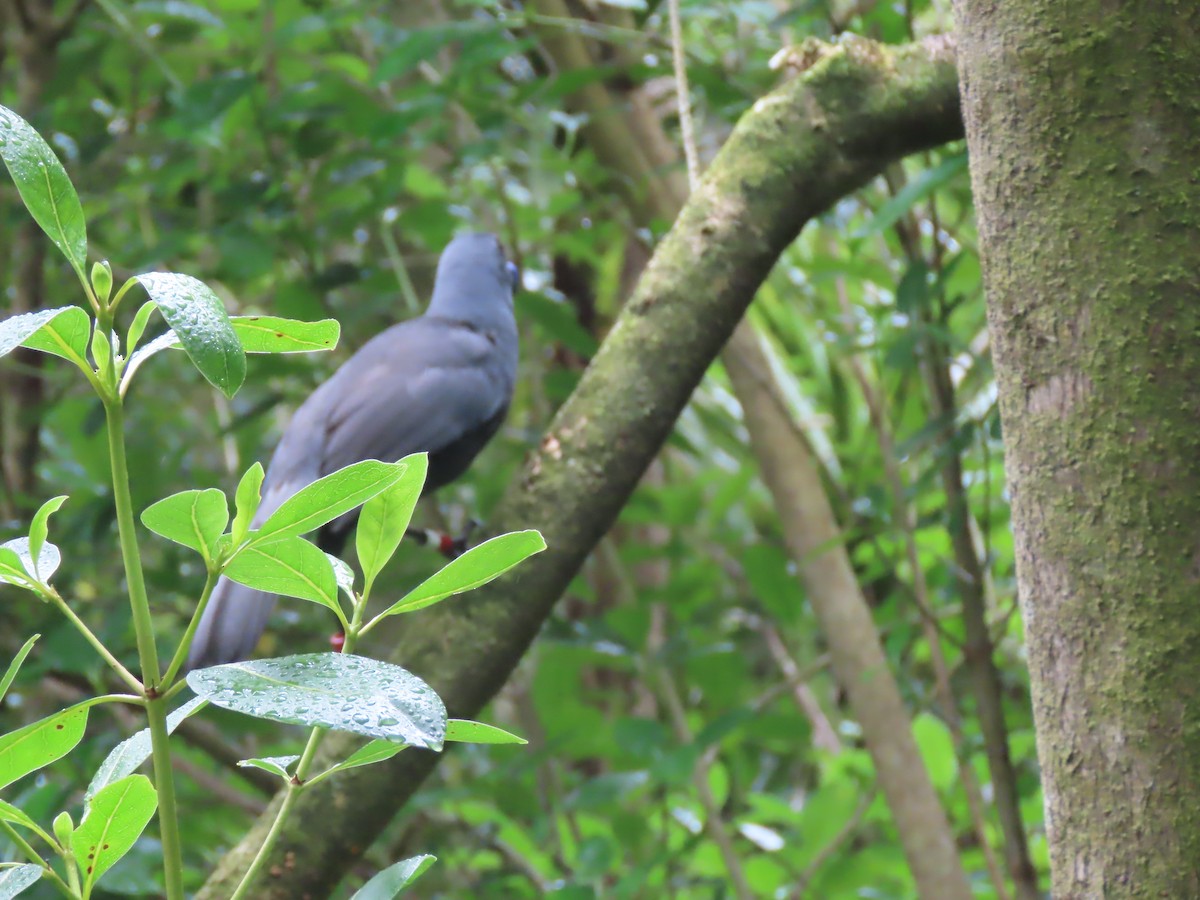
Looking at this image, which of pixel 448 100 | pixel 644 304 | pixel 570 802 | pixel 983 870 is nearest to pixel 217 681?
pixel 644 304

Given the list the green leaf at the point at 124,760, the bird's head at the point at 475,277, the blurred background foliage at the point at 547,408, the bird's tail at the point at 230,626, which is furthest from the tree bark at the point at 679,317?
the bird's head at the point at 475,277

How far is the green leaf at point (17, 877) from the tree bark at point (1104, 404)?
18.9 inches

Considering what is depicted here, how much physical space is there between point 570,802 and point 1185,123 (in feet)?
4.37

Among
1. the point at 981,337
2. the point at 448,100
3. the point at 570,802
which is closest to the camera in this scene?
the point at 570,802

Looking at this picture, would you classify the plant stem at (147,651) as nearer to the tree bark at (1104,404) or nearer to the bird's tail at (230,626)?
the tree bark at (1104,404)

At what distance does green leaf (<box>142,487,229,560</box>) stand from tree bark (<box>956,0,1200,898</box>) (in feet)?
1.37

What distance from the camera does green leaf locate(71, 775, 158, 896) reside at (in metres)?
0.45

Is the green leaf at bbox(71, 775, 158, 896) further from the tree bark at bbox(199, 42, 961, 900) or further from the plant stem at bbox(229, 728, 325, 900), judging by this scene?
the tree bark at bbox(199, 42, 961, 900)

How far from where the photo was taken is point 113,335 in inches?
18.1

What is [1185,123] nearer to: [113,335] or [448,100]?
[113,335]

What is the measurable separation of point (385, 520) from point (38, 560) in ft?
0.45

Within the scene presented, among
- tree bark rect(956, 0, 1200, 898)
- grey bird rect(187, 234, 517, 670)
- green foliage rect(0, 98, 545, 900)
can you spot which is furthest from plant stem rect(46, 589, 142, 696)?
grey bird rect(187, 234, 517, 670)

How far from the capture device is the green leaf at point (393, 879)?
0.47 meters

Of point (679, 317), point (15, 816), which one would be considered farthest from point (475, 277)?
point (15, 816)
